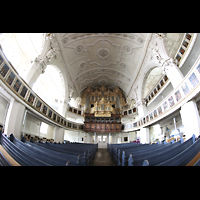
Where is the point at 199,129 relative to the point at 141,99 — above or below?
below

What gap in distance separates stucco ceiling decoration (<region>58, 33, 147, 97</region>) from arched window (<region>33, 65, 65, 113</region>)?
2374 mm

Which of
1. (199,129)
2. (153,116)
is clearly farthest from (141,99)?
(199,129)

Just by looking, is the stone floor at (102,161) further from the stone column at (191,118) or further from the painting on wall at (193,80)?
the painting on wall at (193,80)

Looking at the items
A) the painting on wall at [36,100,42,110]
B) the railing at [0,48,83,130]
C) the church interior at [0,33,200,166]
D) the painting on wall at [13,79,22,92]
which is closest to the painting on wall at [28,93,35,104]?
the railing at [0,48,83,130]

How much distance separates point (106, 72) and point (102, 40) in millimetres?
6064

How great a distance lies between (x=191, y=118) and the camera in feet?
19.6

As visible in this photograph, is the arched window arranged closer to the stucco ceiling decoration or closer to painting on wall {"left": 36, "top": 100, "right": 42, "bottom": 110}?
the stucco ceiling decoration

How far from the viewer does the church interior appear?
262 cm

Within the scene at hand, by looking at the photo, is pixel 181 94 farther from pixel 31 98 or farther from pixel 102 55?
pixel 102 55

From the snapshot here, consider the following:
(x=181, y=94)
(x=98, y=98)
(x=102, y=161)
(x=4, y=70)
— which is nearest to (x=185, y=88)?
(x=181, y=94)
